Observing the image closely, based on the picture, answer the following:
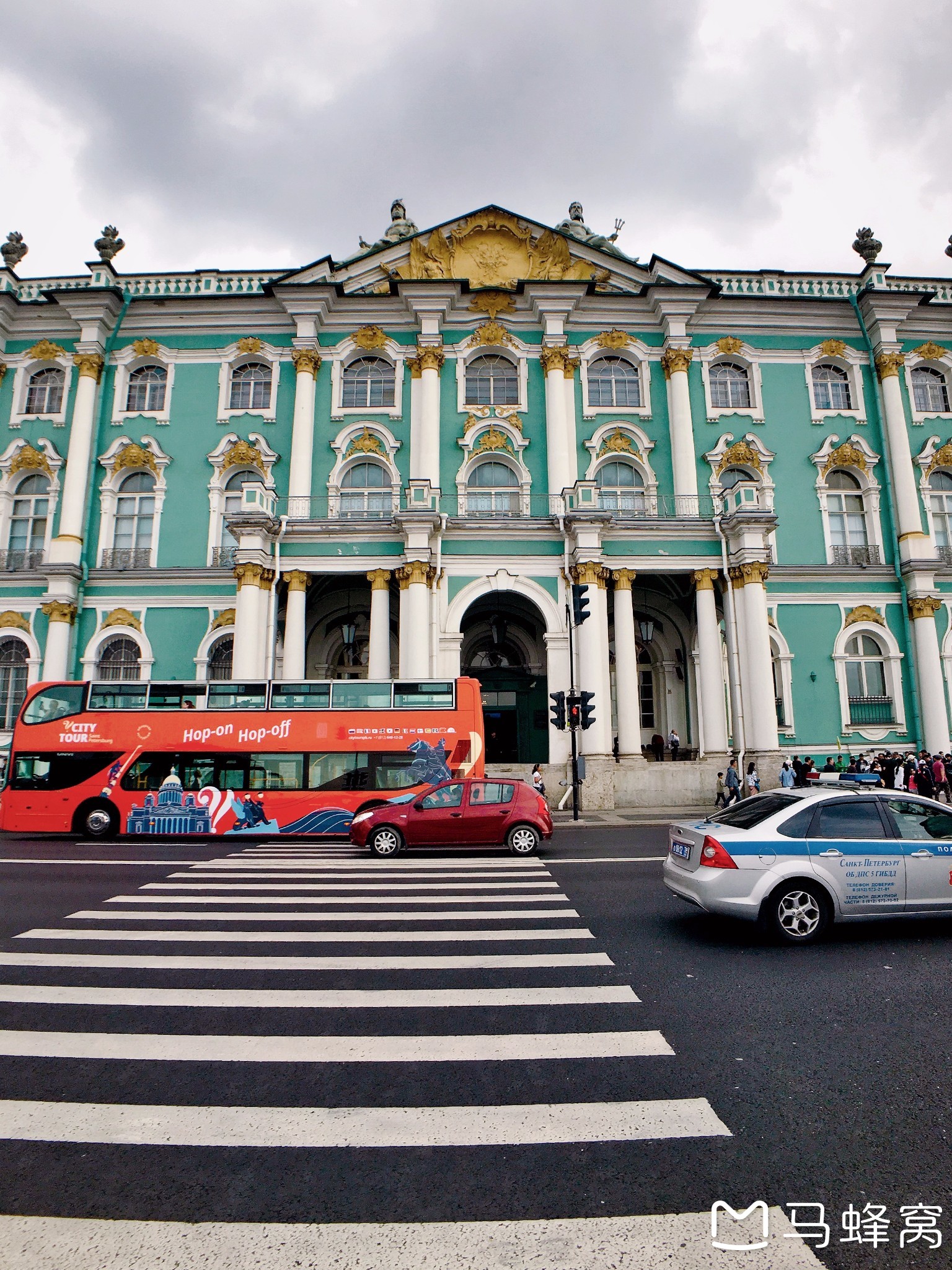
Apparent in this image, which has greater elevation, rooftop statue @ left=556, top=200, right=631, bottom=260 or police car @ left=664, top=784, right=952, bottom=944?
rooftop statue @ left=556, top=200, right=631, bottom=260

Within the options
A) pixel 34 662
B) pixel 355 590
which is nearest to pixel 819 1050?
pixel 355 590

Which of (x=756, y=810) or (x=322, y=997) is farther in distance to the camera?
(x=756, y=810)

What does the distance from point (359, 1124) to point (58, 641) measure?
26.3m

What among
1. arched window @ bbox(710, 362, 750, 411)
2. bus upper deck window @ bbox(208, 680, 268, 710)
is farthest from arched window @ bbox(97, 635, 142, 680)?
arched window @ bbox(710, 362, 750, 411)

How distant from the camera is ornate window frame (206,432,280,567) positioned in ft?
91.4

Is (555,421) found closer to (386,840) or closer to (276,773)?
(276,773)

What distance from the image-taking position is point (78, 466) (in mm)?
27641

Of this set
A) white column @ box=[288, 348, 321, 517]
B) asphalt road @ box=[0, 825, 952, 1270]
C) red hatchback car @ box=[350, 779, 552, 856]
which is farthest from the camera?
white column @ box=[288, 348, 321, 517]

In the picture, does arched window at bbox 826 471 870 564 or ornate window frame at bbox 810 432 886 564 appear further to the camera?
ornate window frame at bbox 810 432 886 564

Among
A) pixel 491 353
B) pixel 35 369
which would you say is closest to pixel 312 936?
pixel 491 353

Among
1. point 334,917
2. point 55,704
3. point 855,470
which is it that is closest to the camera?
point 334,917

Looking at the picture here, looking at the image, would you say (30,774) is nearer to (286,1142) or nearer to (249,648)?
(249,648)

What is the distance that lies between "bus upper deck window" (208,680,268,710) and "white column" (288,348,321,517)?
1103 cm

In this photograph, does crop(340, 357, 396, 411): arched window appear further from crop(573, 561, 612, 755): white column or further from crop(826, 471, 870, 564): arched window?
crop(826, 471, 870, 564): arched window
